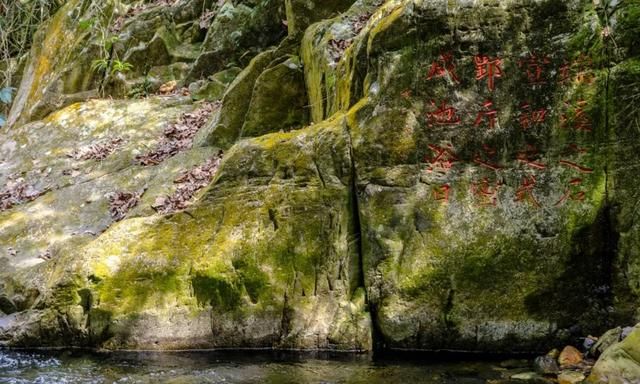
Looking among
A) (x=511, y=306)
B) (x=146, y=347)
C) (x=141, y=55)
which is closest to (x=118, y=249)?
(x=146, y=347)

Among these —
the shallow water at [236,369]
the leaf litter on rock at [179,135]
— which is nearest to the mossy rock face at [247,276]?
the shallow water at [236,369]

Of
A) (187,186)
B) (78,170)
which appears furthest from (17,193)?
(187,186)

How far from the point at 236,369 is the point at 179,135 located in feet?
19.7

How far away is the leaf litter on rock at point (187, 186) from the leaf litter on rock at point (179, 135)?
106cm

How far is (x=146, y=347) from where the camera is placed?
6.00 m

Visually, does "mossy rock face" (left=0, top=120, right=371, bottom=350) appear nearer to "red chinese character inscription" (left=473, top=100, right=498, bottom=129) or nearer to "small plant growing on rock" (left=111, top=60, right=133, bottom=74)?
"red chinese character inscription" (left=473, top=100, right=498, bottom=129)

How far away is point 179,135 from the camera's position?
1052 centimetres

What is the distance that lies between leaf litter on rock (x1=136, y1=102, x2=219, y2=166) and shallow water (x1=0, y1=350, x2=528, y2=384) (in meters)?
4.46

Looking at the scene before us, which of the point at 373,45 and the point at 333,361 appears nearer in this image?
the point at 333,361

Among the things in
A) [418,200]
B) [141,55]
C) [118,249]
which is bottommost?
[118,249]

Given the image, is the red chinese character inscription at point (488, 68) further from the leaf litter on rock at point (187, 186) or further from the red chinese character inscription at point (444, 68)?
the leaf litter on rock at point (187, 186)

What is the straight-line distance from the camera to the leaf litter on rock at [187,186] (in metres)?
7.93

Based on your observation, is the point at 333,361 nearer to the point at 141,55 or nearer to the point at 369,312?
the point at 369,312

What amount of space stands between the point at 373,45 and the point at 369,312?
2791mm
